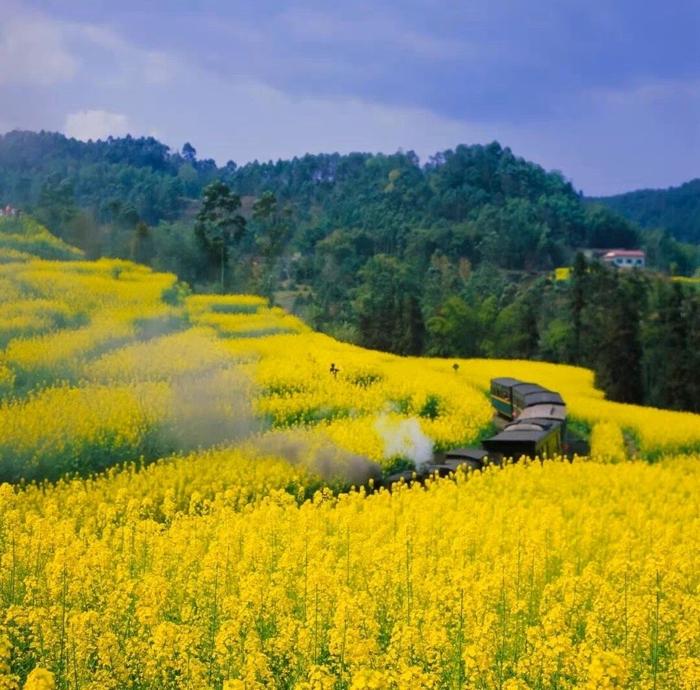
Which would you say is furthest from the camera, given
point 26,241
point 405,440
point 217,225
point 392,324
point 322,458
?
point 392,324

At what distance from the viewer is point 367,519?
755 centimetres

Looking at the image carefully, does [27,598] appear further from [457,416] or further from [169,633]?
[457,416]

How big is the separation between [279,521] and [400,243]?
196ft

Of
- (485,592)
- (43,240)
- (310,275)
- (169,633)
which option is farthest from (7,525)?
(310,275)

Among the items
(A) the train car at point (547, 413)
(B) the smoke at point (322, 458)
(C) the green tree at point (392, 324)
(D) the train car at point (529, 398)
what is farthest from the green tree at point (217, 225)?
(C) the green tree at point (392, 324)

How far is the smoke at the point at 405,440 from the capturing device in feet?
39.0

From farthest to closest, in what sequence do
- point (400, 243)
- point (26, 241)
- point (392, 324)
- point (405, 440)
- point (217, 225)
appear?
point (400, 243) → point (392, 324) → point (217, 225) → point (26, 241) → point (405, 440)

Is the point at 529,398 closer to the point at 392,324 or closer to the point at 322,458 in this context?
the point at 322,458

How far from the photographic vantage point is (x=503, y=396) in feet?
57.0

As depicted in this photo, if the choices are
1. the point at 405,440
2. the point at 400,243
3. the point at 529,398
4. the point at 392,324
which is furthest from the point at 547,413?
the point at 400,243

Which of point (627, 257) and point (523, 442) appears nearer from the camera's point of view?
point (523, 442)

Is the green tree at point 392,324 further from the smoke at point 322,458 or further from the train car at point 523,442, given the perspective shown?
the smoke at point 322,458

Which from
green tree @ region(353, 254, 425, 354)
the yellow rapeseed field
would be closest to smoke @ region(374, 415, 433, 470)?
the yellow rapeseed field

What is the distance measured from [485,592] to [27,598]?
8.58 ft
